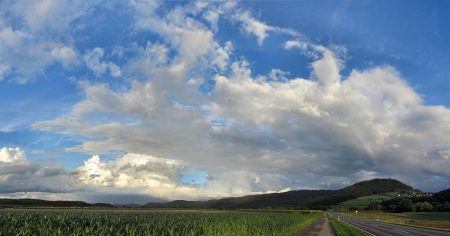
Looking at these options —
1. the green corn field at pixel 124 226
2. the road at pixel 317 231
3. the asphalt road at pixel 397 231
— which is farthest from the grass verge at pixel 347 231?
the green corn field at pixel 124 226

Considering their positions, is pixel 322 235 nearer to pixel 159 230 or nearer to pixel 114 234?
pixel 159 230

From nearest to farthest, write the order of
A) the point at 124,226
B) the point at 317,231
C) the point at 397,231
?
the point at 124,226
the point at 317,231
the point at 397,231

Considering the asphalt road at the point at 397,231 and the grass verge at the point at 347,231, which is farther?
the asphalt road at the point at 397,231

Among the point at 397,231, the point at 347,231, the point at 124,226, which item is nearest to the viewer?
the point at 124,226

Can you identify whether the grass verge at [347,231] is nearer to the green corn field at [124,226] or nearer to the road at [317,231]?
the road at [317,231]

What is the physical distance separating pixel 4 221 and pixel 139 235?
585 inches

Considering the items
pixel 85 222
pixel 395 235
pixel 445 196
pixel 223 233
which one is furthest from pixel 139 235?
pixel 445 196

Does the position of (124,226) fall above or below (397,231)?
above

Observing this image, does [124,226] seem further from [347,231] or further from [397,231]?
[397,231]

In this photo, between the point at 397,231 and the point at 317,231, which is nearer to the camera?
the point at 317,231

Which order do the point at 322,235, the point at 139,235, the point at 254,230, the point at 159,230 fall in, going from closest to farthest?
the point at 139,235, the point at 159,230, the point at 254,230, the point at 322,235

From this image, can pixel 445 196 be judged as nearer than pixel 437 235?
No

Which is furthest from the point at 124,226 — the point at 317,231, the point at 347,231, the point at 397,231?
the point at 397,231

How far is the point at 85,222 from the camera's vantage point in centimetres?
3981
